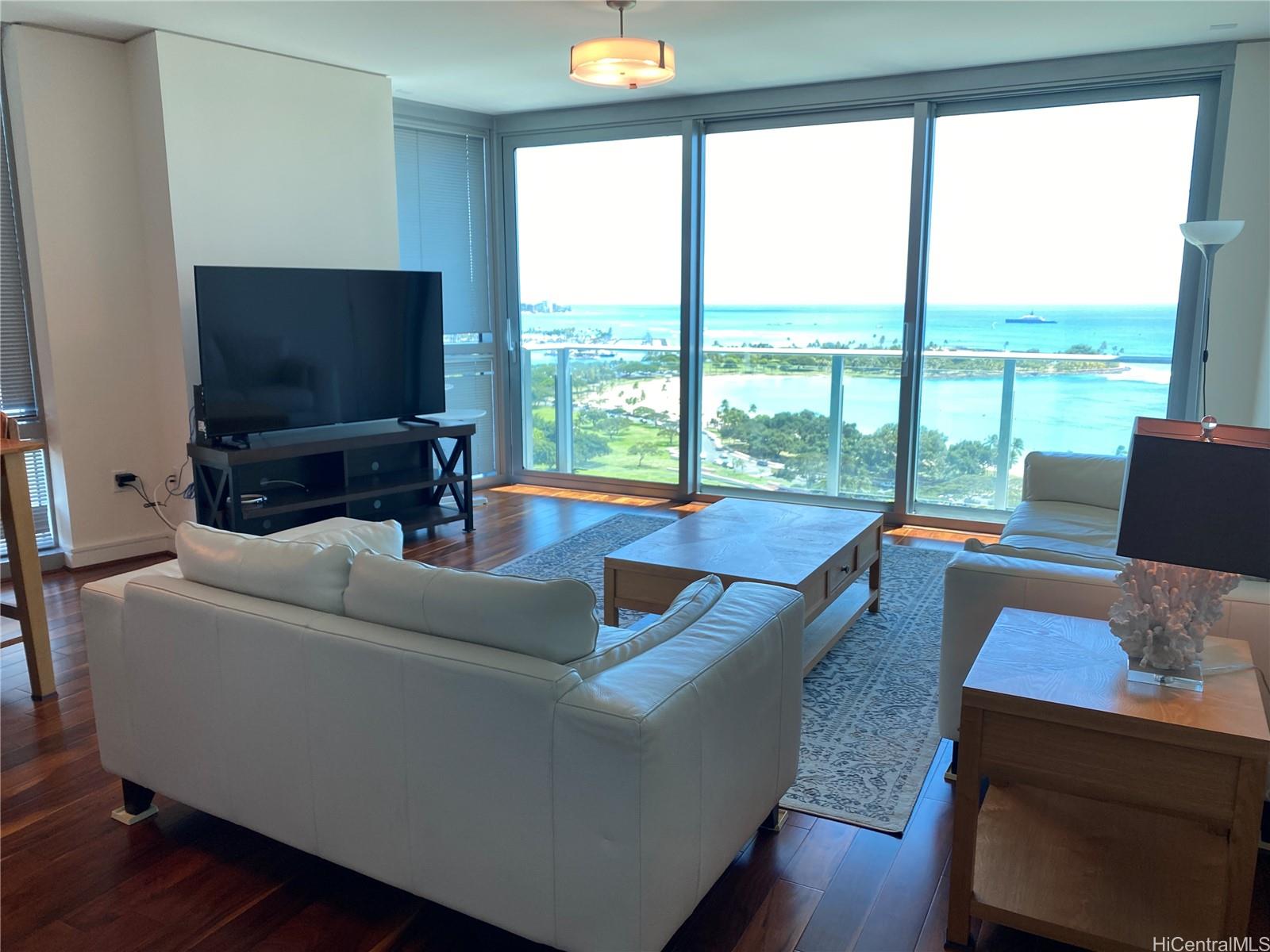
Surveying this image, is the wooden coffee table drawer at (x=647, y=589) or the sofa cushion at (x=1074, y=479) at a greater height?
the sofa cushion at (x=1074, y=479)

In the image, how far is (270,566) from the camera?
6.84 feet

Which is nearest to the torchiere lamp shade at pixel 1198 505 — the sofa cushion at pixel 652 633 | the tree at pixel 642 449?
the sofa cushion at pixel 652 633

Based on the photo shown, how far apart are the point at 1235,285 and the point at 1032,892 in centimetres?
376

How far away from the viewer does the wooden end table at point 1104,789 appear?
1666 mm

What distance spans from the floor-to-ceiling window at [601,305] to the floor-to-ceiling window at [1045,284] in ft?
5.63

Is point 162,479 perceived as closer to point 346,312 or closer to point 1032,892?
point 346,312

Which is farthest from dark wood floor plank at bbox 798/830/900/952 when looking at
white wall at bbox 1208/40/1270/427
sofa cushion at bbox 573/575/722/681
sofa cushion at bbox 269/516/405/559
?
white wall at bbox 1208/40/1270/427

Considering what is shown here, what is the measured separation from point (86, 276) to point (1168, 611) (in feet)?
15.4

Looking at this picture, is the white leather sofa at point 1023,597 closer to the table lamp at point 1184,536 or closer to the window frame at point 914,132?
the table lamp at point 1184,536

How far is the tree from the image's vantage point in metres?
6.35

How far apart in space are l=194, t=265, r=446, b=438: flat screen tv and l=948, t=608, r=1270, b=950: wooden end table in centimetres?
366

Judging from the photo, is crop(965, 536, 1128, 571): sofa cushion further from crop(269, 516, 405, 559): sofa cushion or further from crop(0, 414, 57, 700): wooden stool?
crop(0, 414, 57, 700): wooden stool

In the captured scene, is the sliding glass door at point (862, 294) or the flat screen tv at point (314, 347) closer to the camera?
the flat screen tv at point (314, 347)

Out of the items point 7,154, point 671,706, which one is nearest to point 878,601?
point 671,706
